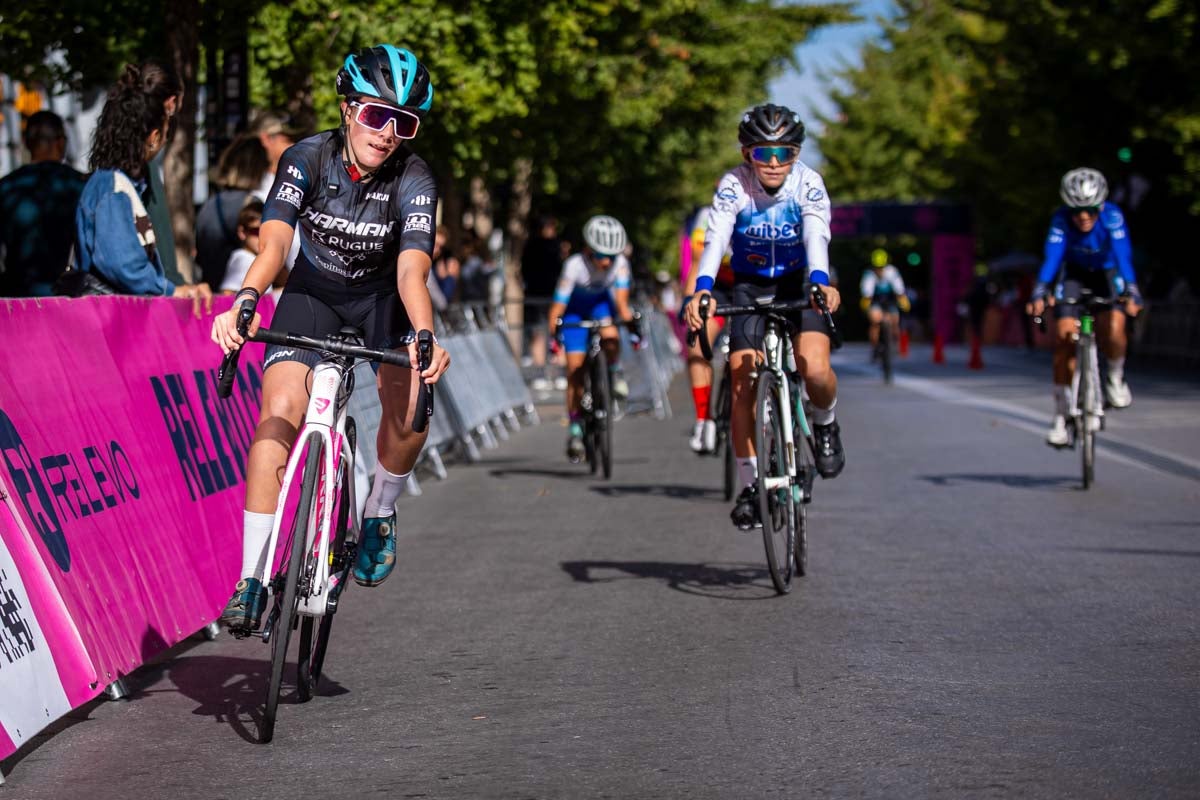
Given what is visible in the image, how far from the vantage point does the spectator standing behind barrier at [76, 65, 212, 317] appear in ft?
27.3

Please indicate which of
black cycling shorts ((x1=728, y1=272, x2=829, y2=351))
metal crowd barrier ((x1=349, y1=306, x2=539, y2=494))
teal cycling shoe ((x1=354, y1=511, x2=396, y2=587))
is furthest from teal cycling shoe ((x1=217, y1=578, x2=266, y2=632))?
metal crowd barrier ((x1=349, y1=306, x2=539, y2=494))

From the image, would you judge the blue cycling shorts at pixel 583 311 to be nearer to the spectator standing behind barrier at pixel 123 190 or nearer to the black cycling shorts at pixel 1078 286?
the black cycling shorts at pixel 1078 286

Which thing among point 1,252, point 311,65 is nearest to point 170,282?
point 1,252

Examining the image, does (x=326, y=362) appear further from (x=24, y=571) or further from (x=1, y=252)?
(x=1, y=252)

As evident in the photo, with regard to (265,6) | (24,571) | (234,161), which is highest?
(265,6)

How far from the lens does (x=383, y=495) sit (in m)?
6.77

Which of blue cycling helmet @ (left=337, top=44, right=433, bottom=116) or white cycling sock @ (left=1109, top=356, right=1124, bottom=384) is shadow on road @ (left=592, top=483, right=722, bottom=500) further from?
blue cycling helmet @ (left=337, top=44, right=433, bottom=116)

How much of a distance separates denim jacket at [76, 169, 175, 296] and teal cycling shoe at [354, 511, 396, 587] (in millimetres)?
2155

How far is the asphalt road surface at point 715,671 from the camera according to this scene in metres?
5.42

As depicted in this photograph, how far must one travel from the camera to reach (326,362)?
6.30 metres

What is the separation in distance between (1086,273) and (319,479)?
8686 millimetres

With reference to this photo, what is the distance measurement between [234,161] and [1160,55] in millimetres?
23574

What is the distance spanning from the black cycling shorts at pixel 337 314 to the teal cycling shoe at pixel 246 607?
2.79 feet

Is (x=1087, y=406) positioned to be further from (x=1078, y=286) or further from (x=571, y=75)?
(x=571, y=75)
